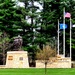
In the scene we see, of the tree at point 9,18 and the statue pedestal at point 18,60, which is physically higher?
the tree at point 9,18

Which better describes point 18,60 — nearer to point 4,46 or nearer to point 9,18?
point 4,46

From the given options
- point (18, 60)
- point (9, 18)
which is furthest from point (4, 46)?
point (18, 60)

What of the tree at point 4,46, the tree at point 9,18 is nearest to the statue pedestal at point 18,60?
the tree at point 4,46

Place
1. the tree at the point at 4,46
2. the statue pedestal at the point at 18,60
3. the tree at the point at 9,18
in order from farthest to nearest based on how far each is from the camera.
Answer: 1. the tree at the point at 9,18
2. the tree at the point at 4,46
3. the statue pedestal at the point at 18,60

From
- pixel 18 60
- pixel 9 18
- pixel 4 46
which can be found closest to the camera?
pixel 18 60

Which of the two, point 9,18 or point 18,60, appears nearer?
point 18,60

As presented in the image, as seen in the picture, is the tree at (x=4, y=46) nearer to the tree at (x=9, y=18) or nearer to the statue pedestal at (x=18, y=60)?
the tree at (x=9, y=18)

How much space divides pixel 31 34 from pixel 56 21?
405 cm

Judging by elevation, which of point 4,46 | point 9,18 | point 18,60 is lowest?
point 18,60

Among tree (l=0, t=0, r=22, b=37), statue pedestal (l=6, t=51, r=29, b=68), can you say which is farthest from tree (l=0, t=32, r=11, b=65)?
statue pedestal (l=6, t=51, r=29, b=68)

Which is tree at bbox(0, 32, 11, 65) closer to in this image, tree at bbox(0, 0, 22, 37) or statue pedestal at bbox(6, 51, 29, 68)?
tree at bbox(0, 0, 22, 37)

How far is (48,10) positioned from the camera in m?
48.0

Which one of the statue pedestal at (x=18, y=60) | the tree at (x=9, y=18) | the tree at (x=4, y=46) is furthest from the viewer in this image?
the tree at (x=9, y=18)

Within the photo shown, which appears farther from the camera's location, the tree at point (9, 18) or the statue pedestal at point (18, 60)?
the tree at point (9, 18)
